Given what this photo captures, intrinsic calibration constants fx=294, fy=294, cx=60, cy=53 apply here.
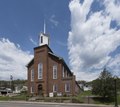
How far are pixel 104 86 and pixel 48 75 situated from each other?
73.9 feet

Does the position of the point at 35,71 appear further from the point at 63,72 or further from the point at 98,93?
the point at 98,93

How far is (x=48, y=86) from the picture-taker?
72125mm

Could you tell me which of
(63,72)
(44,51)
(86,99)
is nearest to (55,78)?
(63,72)

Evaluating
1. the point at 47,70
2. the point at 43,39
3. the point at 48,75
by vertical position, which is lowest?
the point at 48,75

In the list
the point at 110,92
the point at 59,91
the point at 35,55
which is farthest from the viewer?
the point at 35,55

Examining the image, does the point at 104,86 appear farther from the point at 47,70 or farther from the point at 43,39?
the point at 43,39

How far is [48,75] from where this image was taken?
238 feet

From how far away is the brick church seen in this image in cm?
6950

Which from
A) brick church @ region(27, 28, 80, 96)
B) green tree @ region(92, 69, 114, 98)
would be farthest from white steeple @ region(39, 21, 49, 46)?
green tree @ region(92, 69, 114, 98)

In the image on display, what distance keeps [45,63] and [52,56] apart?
8.07 feet

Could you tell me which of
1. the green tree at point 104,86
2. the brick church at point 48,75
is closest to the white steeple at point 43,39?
the brick church at point 48,75

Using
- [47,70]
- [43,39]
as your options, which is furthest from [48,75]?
[43,39]

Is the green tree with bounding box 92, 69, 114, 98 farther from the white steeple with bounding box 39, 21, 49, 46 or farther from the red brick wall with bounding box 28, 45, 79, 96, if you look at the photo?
the white steeple with bounding box 39, 21, 49, 46

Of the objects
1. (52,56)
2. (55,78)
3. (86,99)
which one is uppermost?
(52,56)
